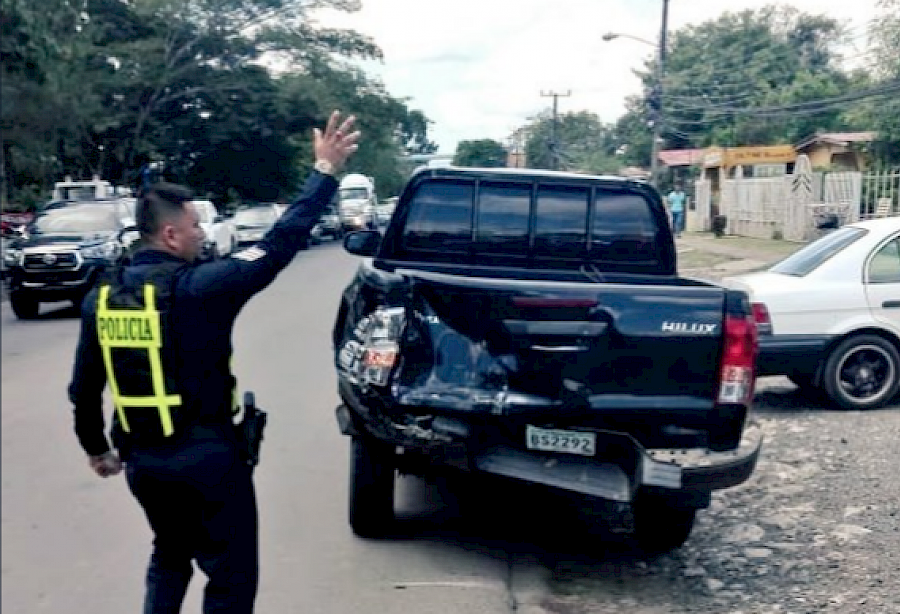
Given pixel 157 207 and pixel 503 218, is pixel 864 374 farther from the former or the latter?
pixel 157 207

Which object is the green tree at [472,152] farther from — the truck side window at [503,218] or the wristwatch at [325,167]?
the wristwatch at [325,167]

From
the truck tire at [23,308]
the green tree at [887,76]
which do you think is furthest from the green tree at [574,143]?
the truck tire at [23,308]

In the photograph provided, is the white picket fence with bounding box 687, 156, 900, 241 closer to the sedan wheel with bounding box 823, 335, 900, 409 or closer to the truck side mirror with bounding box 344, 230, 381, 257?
the sedan wheel with bounding box 823, 335, 900, 409

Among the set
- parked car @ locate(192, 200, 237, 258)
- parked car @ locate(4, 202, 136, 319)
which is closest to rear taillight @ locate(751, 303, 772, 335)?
parked car @ locate(192, 200, 237, 258)

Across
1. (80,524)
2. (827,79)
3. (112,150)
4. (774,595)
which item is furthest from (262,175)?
(827,79)

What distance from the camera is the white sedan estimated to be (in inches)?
351

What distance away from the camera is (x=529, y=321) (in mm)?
4930

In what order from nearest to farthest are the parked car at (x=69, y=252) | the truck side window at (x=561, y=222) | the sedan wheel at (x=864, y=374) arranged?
the truck side window at (x=561, y=222) < the parked car at (x=69, y=252) < the sedan wheel at (x=864, y=374)

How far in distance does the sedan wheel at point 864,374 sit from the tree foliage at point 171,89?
453cm

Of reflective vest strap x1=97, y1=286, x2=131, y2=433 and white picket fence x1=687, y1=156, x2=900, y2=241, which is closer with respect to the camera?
reflective vest strap x1=97, y1=286, x2=131, y2=433

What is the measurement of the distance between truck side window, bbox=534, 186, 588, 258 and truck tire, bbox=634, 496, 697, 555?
68.0 inches

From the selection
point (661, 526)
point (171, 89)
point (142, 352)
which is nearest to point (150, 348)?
point (142, 352)

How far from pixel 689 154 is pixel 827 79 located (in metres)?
8.73

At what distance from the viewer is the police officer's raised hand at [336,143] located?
3484mm
